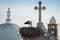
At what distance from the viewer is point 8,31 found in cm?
4225

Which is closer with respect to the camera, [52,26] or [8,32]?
[52,26]

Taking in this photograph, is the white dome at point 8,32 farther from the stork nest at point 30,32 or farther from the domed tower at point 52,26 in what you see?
the stork nest at point 30,32

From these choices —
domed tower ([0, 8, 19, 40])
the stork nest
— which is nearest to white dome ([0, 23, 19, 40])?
domed tower ([0, 8, 19, 40])

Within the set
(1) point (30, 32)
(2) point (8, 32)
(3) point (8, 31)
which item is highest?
(1) point (30, 32)

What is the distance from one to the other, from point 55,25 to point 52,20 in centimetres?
64

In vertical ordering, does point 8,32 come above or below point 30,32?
below

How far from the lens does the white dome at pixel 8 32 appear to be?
4102 cm

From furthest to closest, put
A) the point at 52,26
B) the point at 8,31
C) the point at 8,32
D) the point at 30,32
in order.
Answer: the point at 8,31 → the point at 8,32 → the point at 52,26 → the point at 30,32

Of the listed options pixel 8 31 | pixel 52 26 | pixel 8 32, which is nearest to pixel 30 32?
pixel 52 26

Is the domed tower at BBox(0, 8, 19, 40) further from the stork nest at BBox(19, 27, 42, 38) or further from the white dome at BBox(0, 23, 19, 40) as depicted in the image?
the stork nest at BBox(19, 27, 42, 38)

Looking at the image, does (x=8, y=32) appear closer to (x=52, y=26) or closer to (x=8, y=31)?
(x=8, y=31)

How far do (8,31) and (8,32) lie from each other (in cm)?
21

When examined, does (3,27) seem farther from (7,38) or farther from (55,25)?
(55,25)

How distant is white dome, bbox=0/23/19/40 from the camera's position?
41.0 m
